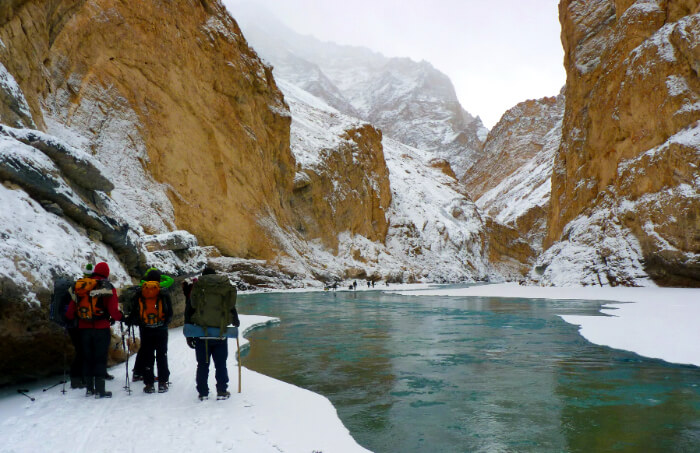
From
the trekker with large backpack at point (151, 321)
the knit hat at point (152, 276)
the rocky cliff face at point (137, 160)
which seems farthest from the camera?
the rocky cliff face at point (137, 160)

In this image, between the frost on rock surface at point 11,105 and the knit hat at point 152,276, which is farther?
the frost on rock surface at point 11,105

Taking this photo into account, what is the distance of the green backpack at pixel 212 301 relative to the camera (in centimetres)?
581

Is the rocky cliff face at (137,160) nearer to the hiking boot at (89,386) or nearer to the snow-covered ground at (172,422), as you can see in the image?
the hiking boot at (89,386)

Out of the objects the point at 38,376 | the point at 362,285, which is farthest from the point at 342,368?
the point at 362,285

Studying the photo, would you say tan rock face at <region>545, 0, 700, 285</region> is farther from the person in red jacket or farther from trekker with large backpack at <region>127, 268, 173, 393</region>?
the person in red jacket

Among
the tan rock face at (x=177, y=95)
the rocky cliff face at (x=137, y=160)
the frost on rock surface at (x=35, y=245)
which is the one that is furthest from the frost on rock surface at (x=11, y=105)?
the tan rock face at (x=177, y=95)

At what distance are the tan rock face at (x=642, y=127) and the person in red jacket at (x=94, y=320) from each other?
1161 inches

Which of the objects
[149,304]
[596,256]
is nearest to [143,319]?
[149,304]

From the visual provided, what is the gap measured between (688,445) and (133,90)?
41.2 meters

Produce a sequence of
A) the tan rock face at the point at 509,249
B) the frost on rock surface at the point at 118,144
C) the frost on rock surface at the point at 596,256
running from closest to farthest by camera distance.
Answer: the frost on rock surface at the point at 596,256, the frost on rock surface at the point at 118,144, the tan rock face at the point at 509,249

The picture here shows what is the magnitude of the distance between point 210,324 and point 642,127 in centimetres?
3471

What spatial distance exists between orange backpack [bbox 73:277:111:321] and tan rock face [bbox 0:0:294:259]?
24069 mm

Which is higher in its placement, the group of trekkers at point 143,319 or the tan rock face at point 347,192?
the tan rock face at point 347,192

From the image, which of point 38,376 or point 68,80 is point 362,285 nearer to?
point 68,80
